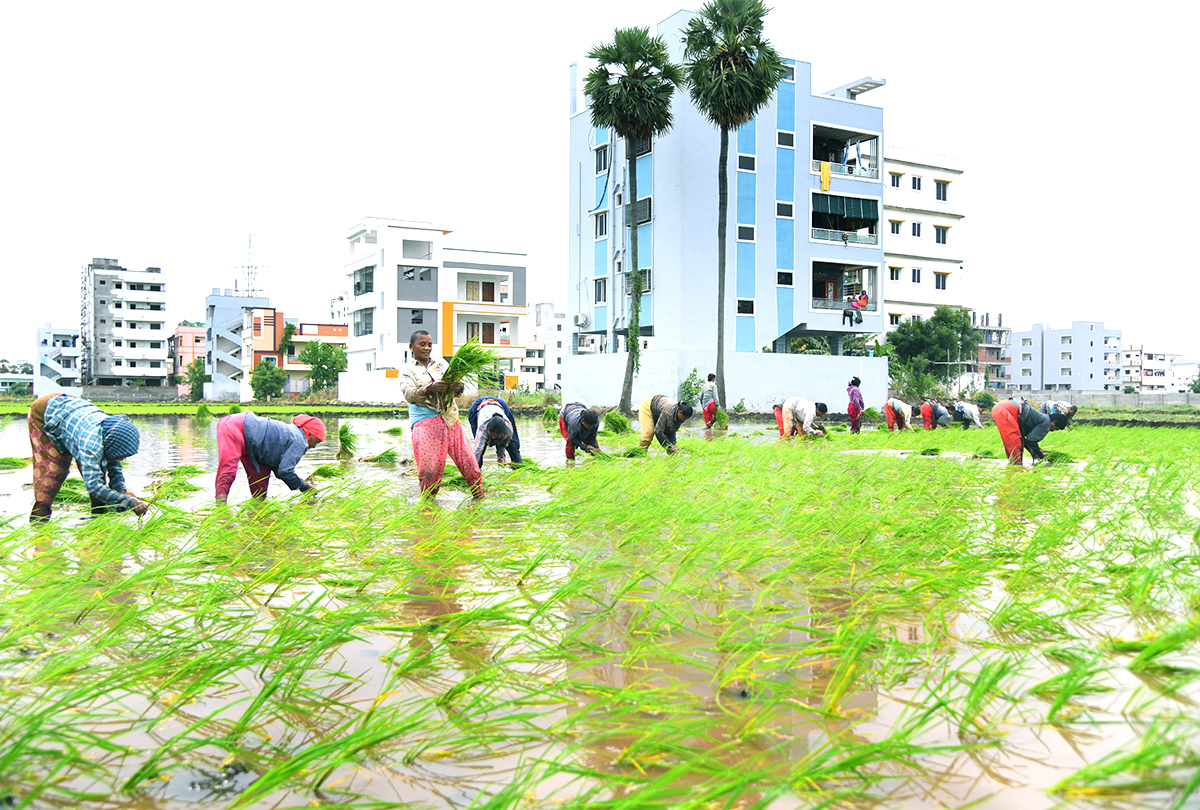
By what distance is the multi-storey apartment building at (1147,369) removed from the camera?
102 metres

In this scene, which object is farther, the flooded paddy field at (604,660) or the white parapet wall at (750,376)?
the white parapet wall at (750,376)

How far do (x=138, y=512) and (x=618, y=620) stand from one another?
12.5ft

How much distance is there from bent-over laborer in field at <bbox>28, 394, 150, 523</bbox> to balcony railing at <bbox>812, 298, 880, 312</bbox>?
103 feet

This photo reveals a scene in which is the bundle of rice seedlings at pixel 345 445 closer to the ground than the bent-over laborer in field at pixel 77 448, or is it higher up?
closer to the ground

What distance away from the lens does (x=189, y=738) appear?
2.22 metres

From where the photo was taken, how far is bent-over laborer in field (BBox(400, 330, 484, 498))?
6336 mm

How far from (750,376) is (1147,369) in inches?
Answer: 3969

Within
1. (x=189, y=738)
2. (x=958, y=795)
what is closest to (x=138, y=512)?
(x=189, y=738)

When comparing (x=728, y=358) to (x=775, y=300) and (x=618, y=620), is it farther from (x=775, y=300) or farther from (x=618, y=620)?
(x=618, y=620)

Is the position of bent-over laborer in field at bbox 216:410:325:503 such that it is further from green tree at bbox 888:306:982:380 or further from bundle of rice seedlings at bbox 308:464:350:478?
green tree at bbox 888:306:982:380

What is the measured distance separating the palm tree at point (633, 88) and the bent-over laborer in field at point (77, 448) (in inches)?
880

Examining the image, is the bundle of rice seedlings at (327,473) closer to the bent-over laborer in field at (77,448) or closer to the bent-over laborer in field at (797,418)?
the bent-over laborer in field at (77,448)

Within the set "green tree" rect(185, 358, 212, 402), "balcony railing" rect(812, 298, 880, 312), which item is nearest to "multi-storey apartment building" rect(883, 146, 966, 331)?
"balcony railing" rect(812, 298, 880, 312)

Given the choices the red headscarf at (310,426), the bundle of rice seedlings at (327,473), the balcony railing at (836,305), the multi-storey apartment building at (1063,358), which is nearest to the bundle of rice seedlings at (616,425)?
the bundle of rice seedlings at (327,473)
